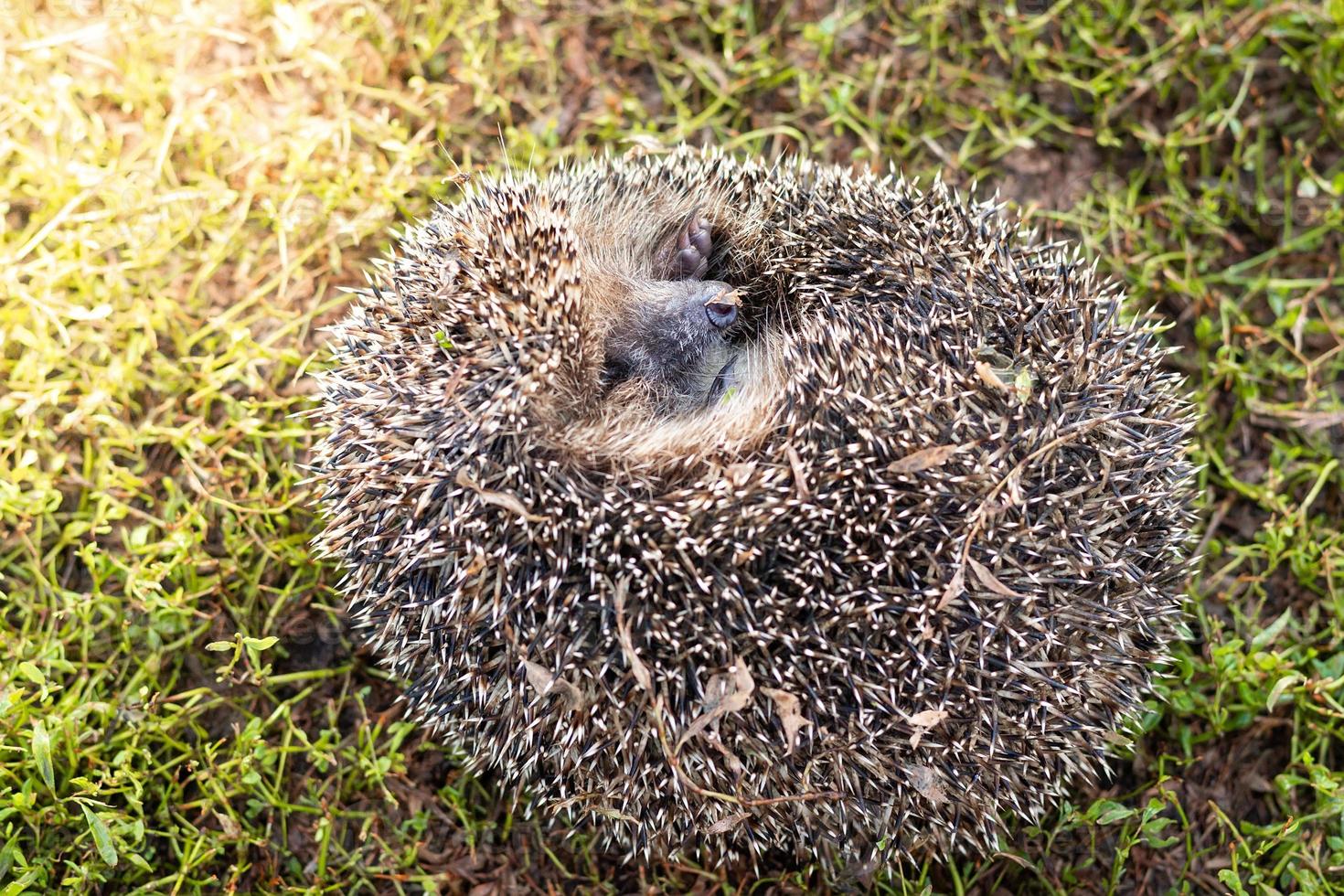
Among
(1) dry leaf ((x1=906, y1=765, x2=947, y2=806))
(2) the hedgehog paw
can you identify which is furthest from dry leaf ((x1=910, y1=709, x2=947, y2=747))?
(2) the hedgehog paw

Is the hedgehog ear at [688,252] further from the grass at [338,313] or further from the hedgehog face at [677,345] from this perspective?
the grass at [338,313]

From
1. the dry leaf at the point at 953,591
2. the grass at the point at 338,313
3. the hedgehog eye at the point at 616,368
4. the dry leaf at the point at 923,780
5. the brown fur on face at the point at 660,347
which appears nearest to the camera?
the dry leaf at the point at 953,591

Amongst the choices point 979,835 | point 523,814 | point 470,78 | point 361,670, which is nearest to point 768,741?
point 979,835

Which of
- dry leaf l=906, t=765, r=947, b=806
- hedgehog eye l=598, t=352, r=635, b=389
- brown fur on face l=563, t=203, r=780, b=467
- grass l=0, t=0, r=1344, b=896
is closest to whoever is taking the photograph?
dry leaf l=906, t=765, r=947, b=806

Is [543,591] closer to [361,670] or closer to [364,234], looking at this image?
[361,670]

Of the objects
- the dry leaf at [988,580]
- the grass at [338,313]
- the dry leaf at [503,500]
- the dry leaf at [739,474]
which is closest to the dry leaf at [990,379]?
the dry leaf at [988,580]

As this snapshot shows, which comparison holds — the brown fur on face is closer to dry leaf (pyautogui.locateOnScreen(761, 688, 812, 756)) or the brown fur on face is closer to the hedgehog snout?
the hedgehog snout

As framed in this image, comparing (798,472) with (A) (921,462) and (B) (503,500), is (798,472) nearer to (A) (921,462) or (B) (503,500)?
(A) (921,462)
